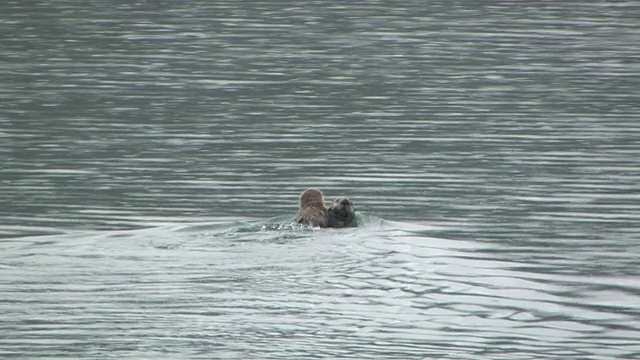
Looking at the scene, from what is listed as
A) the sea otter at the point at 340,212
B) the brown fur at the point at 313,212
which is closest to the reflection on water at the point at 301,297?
the brown fur at the point at 313,212

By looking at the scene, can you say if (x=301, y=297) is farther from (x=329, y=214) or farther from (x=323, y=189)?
(x=323, y=189)

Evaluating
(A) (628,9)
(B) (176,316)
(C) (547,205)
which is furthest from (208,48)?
(B) (176,316)

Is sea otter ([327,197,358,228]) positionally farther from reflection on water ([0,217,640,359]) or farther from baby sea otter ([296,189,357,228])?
reflection on water ([0,217,640,359])

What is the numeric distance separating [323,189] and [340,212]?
406 centimetres

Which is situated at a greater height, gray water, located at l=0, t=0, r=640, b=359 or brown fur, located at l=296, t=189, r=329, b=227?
brown fur, located at l=296, t=189, r=329, b=227

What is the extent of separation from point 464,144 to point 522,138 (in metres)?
1.17

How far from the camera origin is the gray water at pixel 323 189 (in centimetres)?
1289

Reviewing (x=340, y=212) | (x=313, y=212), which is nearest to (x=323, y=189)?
(x=340, y=212)

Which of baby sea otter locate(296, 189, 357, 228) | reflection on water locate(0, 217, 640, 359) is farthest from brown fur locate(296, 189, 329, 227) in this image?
reflection on water locate(0, 217, 640, 359)

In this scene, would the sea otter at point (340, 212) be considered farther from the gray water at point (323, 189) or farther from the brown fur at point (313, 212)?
the gray water at point (323, 189)

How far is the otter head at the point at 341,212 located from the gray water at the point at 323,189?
24cm

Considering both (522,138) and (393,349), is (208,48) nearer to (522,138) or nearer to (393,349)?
(522,138)

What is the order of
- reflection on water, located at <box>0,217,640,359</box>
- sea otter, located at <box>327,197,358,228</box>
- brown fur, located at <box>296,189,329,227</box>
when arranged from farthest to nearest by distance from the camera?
sea otter, located at <box>327,197,358,228</box> → brown fur, located at <box>296,189,329,227</box> → reflection on water, located at <box>0,217,640,359</box>

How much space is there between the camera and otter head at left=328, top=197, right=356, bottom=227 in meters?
17.0
